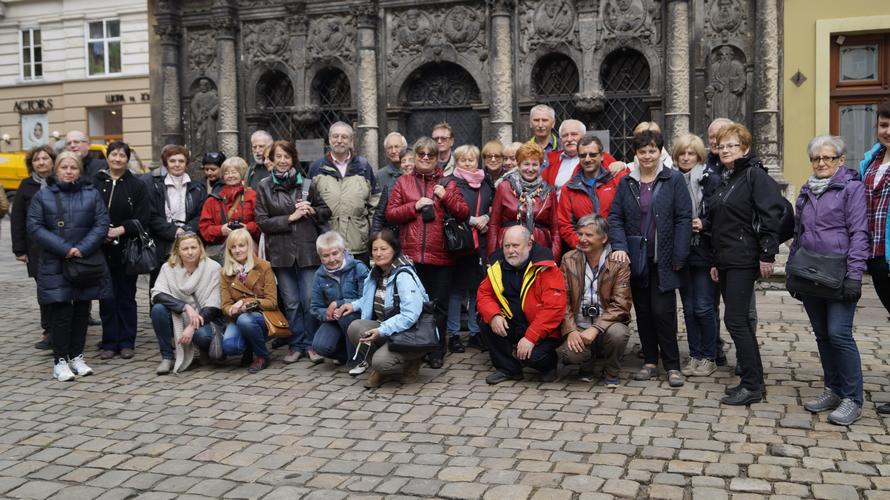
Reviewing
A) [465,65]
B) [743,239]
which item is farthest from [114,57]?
[743,239]

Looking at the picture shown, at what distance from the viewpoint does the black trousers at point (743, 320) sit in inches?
243

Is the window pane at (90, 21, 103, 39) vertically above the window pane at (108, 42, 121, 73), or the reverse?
the window pane at (90, 21, 103, 39)

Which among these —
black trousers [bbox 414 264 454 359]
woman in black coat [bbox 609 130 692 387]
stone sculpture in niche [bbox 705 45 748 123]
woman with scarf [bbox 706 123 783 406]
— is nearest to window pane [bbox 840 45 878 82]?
stone sculpture in niche [bbox 705 45 748 123]

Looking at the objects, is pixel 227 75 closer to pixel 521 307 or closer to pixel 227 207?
pixel 227 207

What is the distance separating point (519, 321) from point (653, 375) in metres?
1.13

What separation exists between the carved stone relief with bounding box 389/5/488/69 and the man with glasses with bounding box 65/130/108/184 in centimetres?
662

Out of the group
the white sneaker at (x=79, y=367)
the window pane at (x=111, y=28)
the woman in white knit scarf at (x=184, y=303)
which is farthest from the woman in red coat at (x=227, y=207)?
the window pane at (x=111, y=28)

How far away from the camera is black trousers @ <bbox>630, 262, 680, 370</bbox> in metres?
6.79

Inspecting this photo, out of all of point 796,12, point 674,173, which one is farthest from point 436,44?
point 674,173

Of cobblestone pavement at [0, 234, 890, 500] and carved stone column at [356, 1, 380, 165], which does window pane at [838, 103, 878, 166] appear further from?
carved stone column at [356, 1, 380, 165]

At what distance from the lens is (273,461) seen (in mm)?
5176

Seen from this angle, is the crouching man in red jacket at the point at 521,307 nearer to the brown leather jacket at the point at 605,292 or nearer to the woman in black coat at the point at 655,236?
the brown leather jacket at the point at 605,292

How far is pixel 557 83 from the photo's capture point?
14062mm

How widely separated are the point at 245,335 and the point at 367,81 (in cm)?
797
